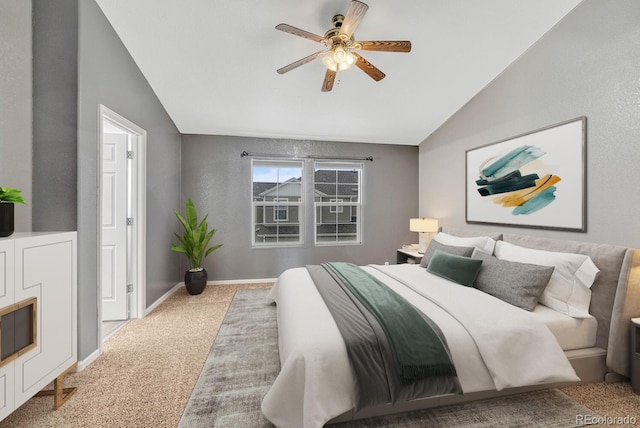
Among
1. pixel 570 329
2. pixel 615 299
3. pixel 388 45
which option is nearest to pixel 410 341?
pixel 570 329

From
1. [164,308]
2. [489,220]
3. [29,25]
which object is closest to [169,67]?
[29,25]

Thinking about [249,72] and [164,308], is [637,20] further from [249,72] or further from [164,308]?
[164,308]

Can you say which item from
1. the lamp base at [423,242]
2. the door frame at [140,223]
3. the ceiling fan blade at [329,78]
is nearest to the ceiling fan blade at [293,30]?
the ceiling fan blade at [329,78]

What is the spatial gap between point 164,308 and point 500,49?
473cm

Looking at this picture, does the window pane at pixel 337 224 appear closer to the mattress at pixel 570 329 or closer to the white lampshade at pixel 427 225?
the white lampshade at pixel 427 225

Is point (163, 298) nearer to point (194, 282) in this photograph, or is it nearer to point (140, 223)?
point (194, 282)

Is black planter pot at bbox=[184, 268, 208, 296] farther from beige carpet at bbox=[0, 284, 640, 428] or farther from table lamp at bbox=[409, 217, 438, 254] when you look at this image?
table lamp at bbox=[409, 217, 438, 254]

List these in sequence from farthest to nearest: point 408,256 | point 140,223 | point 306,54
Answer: point 408,256 < point 140,223 < point 306,54

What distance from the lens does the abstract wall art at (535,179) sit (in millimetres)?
2275

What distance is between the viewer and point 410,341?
1494mm

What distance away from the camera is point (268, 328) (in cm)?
268

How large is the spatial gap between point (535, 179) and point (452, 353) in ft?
6.81

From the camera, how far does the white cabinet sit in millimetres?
1341

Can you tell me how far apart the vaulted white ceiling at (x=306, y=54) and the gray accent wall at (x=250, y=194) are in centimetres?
40
